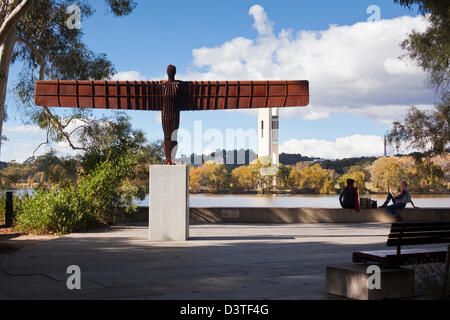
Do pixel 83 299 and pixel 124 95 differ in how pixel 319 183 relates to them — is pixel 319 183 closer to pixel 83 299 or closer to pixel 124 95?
pixel 124 95

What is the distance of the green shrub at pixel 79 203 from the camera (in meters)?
13.2

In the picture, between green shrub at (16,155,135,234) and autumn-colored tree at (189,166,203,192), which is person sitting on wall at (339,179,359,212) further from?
autumn-colored tree at (189,166,203,192)

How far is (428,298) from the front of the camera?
538 centimetres

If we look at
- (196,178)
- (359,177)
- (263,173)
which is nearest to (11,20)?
(196,178)

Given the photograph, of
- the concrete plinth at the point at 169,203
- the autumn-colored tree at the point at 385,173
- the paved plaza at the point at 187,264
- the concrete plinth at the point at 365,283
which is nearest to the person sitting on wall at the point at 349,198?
the paved plaza at the point at 187,264

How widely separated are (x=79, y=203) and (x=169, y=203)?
4100 mm

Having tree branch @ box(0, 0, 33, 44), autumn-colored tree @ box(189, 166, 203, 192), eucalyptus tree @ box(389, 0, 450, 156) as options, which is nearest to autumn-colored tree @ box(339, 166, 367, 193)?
autumn-colored tree @ box(189, 166, 203, 192)

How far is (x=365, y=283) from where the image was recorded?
532 cm

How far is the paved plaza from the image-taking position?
5793mm

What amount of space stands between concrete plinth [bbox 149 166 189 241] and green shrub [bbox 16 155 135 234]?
→ 3.42 metres

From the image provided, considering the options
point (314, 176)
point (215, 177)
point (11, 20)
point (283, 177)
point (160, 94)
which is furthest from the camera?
point (283, 177)

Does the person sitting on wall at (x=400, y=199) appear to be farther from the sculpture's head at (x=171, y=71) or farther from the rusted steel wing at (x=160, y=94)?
the sculpture's head at (x=171, y=71)

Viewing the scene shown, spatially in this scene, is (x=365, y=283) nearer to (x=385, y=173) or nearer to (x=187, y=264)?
(x=187, y=264)
